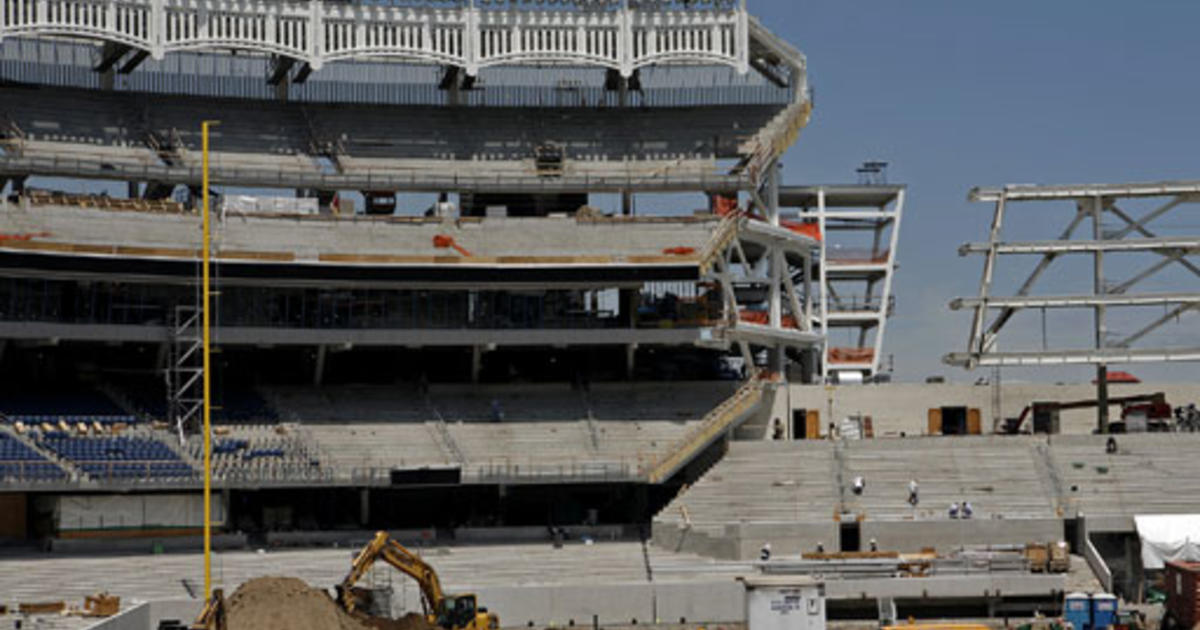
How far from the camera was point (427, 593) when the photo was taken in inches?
1806

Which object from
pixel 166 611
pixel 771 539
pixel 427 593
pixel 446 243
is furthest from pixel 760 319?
pixel 166 611

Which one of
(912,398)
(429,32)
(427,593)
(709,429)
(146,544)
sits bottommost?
(427,593)

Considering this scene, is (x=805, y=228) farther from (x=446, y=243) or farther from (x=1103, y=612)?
(x=1103, y=612)

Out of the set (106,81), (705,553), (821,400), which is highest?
(106,81)

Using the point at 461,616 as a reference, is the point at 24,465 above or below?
above

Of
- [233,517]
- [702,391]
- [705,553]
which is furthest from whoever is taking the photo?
[702,391]

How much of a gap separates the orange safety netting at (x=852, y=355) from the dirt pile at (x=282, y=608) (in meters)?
40.5

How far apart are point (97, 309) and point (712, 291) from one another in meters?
25.2

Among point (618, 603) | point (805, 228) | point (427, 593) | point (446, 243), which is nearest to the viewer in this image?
point (427, 593)

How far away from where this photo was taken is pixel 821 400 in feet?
220

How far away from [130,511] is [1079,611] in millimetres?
32345

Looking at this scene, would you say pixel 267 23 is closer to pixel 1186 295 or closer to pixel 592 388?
pixel 592 388

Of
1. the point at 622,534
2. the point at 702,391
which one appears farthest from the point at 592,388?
the point at 622,534

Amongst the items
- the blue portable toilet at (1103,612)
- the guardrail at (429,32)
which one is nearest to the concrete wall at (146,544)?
the guardrail at (429,32)
